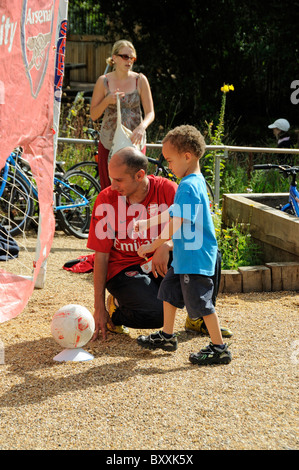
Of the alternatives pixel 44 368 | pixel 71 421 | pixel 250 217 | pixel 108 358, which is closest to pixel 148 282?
pixel 108 358

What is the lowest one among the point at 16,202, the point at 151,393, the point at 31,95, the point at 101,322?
the point at 151,393

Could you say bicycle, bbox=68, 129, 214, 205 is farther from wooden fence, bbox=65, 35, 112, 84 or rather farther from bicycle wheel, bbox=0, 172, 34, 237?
wooden fence, bbox=65, 35, 112, 84

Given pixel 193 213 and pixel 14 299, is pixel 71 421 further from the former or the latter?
pixel 14 299

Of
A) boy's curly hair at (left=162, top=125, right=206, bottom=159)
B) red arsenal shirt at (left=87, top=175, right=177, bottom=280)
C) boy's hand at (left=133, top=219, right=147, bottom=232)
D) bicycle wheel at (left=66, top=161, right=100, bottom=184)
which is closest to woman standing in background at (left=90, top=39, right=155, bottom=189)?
bicycle wheel at (left=66, top=161, right=100, bottom=184)

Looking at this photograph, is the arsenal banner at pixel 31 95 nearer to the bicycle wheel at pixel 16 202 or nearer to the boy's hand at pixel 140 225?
the boy's hand at pixel 140 225

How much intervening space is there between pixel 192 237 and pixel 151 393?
0.88m

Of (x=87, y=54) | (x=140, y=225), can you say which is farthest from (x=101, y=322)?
(x=87, y=54)

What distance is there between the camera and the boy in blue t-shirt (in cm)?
352

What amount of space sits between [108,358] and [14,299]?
1.23 meters

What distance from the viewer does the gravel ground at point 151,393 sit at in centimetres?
273

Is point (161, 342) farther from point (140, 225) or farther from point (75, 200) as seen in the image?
point (75, 200)

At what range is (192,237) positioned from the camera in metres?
3.58

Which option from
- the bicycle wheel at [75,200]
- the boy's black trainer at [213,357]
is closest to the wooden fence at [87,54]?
the bicycle wheel at [75,200]

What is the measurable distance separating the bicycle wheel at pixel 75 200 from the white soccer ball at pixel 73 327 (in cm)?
356
